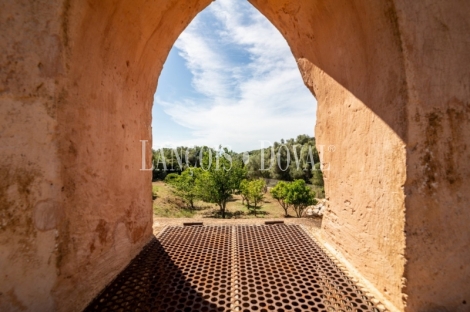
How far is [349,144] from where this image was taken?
6.54 feet

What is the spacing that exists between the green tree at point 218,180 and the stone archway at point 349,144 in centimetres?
1420

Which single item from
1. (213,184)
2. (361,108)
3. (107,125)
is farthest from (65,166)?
(213,184)

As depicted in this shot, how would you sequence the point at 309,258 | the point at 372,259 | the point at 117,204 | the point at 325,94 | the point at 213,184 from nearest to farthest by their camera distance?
1. the point at 372,259
2. the point at 117,204
3. the point at 309,258
4. the point at 325,94
5. the point at 213,184

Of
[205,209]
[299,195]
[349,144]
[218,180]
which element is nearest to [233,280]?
[349,144]

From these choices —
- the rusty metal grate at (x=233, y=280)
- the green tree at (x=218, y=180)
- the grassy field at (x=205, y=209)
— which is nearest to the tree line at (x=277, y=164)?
the grassy field at (x=205, y=209)

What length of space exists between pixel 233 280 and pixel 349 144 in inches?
57.4

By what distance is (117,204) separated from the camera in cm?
194

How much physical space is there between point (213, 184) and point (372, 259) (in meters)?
14.6

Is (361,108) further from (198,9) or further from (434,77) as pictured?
(198,9)

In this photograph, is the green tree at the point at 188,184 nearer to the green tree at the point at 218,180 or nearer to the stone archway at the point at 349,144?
the green tree at the point at 218,180

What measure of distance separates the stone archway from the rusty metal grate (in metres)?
0.21

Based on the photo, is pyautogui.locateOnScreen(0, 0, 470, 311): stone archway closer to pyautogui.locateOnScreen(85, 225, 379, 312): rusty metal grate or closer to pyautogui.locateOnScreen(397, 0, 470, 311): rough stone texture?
pyautogui.locateOnScreen(397, 0, 470, 311): rough stone texture

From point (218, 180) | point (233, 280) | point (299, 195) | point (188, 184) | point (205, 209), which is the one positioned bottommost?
point (205, 209)

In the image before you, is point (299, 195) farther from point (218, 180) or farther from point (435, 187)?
point (435, 187)
